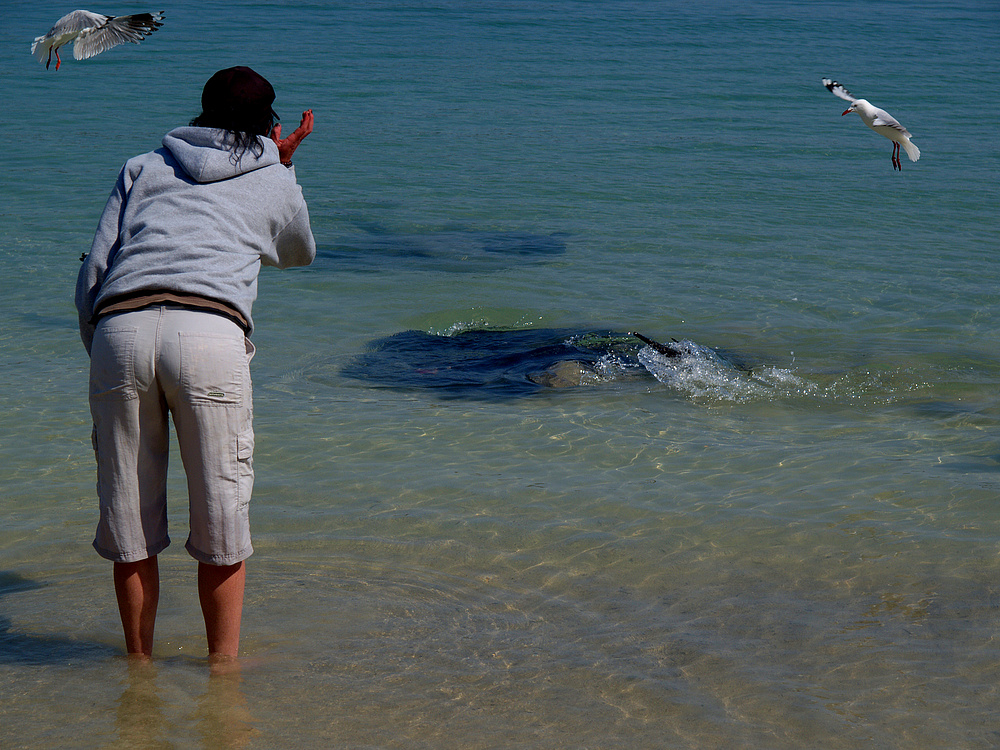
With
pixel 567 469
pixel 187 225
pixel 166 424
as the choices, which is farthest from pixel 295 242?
pixel 567 469

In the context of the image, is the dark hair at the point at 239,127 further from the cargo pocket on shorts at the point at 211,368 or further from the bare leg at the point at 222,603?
the bare leg at the point at 222,603

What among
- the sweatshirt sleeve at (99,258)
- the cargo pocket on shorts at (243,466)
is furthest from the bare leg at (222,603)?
the sweatshirt sleeve at (99,258)

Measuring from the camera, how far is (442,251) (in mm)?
11477

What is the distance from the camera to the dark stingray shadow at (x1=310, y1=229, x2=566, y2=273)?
35.5 feet

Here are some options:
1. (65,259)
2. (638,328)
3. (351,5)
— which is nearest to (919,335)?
(638,328)

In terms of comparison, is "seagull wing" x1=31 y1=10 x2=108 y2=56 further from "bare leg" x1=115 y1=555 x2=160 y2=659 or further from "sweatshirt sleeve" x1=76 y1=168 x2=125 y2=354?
"bare leg" x1=115 y1=555 x2=160 y2=659

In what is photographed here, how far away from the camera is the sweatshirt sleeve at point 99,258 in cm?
294

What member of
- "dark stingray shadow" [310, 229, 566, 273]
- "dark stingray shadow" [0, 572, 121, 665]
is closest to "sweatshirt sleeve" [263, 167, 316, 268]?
"dark stingray shadow" [0, 572, 121, 665]

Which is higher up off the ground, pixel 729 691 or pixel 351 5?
pixel 351 5

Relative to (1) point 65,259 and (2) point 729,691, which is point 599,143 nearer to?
(1) point 65,259

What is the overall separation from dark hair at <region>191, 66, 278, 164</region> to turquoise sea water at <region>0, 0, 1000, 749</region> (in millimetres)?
1671

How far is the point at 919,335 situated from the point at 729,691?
596 cm

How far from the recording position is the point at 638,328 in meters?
8.55

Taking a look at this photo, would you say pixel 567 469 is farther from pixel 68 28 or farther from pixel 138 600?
pixel 68 28
